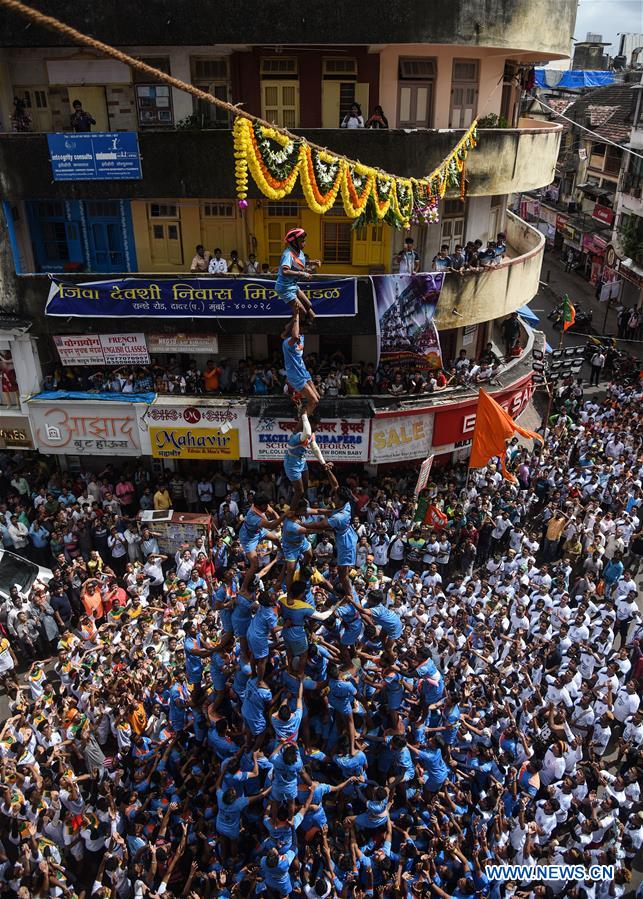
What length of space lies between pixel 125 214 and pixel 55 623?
422 inches

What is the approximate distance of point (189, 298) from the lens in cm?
1869

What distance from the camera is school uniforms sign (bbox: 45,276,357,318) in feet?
60.6

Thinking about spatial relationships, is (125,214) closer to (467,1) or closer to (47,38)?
(47,38)

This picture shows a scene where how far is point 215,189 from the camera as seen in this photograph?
59.3 ft

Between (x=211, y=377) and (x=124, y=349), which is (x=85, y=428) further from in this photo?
(x=211, y=377)

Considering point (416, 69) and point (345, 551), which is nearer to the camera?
point (345, 551)

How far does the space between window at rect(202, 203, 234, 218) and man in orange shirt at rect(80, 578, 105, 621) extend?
9994 mm

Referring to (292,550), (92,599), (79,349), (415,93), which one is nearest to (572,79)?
(415,93)

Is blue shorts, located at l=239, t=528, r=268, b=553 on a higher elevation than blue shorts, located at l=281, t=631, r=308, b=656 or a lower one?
higher

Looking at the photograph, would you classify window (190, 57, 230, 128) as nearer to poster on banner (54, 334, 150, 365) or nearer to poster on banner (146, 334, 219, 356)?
poster on banner (146, 334, 219, 356)

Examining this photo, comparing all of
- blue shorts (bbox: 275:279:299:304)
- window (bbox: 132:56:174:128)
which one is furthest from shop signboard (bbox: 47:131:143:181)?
blue shorts (bbox: 275:279:299:304)

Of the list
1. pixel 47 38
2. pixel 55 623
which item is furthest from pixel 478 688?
pixel 47 38

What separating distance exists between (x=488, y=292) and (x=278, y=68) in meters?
7.83

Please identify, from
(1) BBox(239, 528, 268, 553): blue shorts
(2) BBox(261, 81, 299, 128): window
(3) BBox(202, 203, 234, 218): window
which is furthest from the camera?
(3) BBox(202, 203, 234, 218): window
